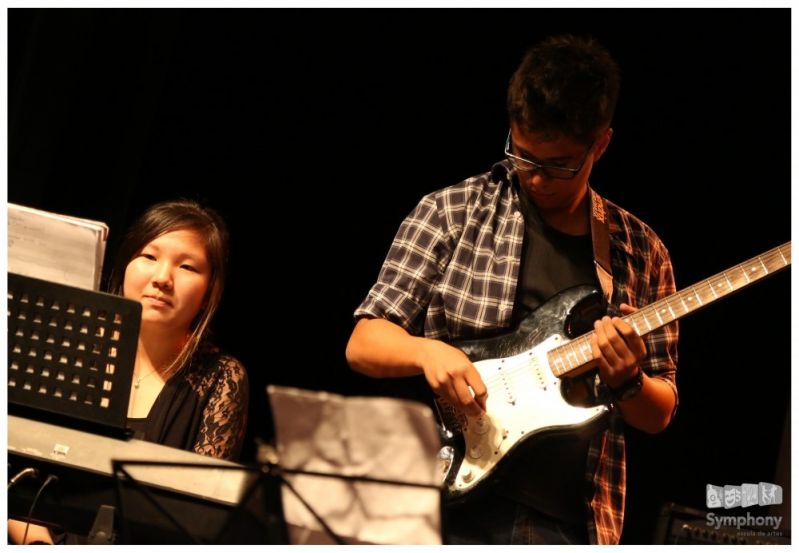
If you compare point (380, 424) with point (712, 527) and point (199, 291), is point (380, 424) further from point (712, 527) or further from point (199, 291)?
point (199, 291)

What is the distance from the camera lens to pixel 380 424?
5.42 feet

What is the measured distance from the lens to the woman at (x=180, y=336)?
2.60 m

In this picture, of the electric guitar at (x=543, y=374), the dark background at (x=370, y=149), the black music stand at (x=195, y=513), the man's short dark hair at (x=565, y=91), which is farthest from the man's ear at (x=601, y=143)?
the black music stand at (x=195, y=513)

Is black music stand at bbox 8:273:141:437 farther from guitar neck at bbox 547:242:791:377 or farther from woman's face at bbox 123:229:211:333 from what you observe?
guitar neck at bbox 547:242:791:377

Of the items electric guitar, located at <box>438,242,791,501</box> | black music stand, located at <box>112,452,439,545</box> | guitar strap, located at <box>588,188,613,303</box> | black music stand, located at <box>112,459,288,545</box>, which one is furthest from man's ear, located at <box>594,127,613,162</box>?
black music stand, located at <box>112,459,288,545</box>

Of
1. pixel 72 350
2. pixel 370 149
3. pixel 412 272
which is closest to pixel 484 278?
pixel 412 272

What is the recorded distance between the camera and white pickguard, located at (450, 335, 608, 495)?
2207 millimetres

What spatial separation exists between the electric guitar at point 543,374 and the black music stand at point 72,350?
2.57 feet

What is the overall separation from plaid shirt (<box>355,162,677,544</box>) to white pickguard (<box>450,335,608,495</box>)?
0.11 m

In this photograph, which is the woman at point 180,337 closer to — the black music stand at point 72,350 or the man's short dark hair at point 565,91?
the black music stand at point 72,350

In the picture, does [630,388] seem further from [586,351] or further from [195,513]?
[195,513]

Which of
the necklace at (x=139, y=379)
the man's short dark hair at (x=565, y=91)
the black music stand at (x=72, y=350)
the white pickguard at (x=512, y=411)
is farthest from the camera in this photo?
the necklace at (x=139, y=379)

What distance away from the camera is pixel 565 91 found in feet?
7.64

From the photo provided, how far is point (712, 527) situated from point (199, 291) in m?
1.58
